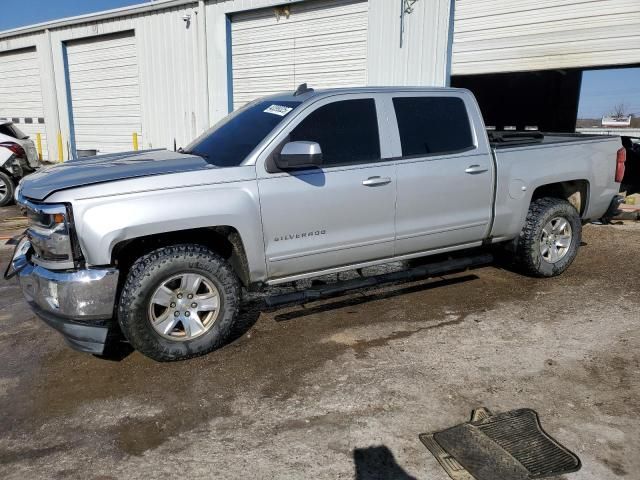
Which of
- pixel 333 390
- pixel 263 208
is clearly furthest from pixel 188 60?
pixel 333 390

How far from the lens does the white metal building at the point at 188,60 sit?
35.3 feet

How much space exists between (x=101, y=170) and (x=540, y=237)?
424cm

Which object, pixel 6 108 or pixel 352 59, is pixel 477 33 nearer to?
pixel 352 59

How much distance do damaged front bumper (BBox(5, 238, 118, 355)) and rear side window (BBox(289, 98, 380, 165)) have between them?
175 centimetres

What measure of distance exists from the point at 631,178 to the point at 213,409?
1015 cm

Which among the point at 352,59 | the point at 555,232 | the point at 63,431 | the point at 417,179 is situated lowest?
the point at 63,431

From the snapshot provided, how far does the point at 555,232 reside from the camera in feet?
18.6

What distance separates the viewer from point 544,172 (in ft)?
17.7

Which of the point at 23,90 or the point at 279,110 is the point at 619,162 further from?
the point at 23,90

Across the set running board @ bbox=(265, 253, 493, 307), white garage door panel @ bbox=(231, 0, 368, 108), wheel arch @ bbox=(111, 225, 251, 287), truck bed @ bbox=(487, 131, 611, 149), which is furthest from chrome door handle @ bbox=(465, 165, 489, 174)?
white garage door panel @ bbox=(231, 0, 368, 108)

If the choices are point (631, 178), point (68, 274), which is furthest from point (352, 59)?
point (68, 274)

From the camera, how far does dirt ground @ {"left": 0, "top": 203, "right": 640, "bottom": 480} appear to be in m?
2.84

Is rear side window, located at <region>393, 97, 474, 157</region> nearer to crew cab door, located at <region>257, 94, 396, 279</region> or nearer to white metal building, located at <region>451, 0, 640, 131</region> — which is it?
crew cab door, located at <region>257, 94, 396, 279</region>

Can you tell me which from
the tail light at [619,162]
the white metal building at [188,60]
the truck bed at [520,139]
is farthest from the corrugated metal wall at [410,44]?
the tail light at [619,162]
